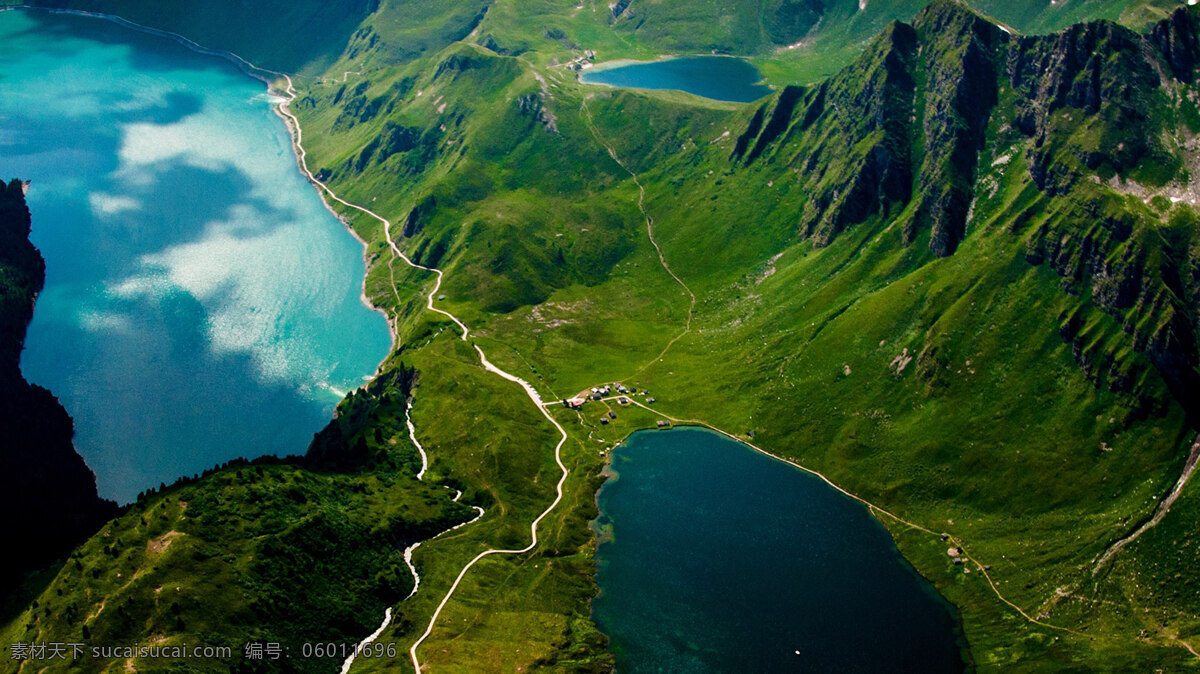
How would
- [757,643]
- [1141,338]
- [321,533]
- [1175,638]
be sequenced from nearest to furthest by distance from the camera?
[1175,638], [757,643], [321,533], [1141,338]

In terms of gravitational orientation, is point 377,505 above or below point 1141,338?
below

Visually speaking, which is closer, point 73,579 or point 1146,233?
point 73,579

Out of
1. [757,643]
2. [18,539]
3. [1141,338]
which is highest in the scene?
[1141,338]

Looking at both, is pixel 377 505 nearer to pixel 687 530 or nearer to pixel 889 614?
pixel 687 530

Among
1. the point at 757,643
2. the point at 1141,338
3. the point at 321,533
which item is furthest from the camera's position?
the point at 1141,338

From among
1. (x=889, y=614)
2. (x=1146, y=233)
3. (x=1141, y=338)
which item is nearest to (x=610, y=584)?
(x=889, y=614)

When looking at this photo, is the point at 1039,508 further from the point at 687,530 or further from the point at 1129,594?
the point at 687,530
